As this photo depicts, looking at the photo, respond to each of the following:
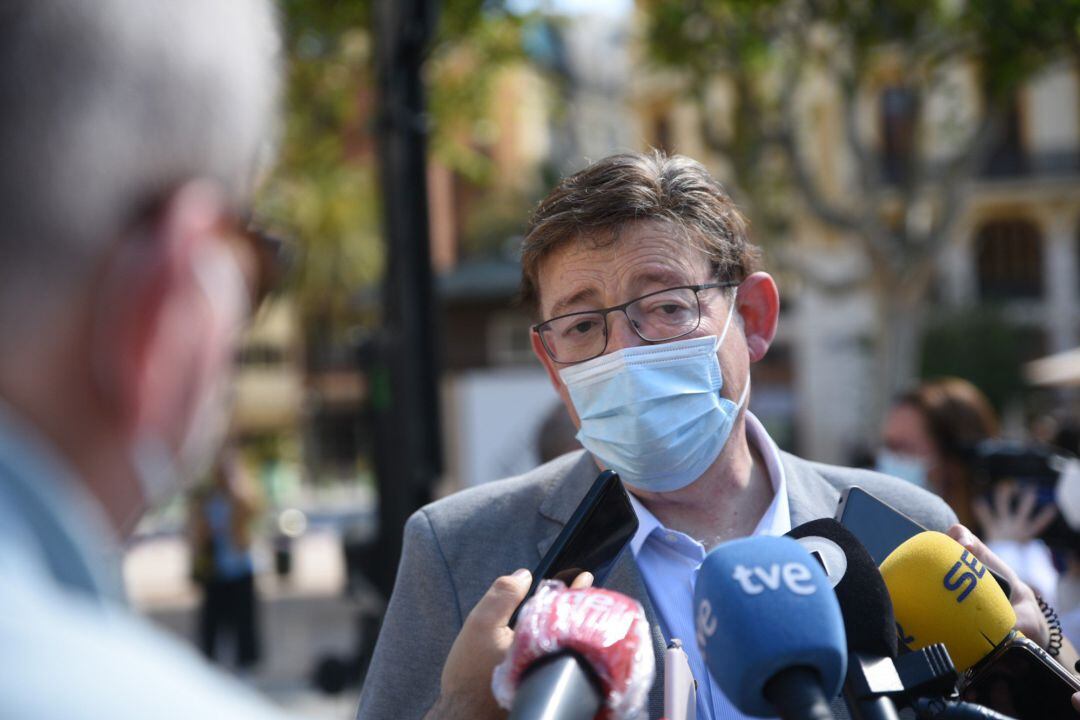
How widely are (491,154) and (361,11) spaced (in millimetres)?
26868

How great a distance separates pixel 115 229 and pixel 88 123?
0.08 meters

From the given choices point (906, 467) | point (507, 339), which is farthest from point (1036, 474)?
point (507, 339)

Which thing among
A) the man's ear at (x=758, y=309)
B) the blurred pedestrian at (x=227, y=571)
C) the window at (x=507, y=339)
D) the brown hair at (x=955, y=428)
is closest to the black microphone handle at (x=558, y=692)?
the man's ear at (x=758, y=309)

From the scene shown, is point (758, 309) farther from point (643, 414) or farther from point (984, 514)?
point (984, 514)

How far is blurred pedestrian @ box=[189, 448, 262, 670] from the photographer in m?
9.57

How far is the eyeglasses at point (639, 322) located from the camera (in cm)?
221

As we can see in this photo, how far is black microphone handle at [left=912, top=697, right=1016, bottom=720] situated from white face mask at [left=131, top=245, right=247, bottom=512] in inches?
40.4

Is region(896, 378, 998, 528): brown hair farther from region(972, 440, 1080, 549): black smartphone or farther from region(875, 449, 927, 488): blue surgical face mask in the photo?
region(972, 440, 1080, 549): black smartphone

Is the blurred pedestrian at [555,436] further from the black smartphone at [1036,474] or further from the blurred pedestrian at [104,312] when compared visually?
the blurred pedestrian at [104,312]

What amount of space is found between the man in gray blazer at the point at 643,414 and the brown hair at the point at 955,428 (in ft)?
8.26

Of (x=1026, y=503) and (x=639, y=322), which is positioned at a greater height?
(x=639, y=322)

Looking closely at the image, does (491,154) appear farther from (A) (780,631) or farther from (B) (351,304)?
(A) (780,631)

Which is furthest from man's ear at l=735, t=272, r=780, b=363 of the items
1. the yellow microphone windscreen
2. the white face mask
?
the white face mask

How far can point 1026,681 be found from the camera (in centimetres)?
179
